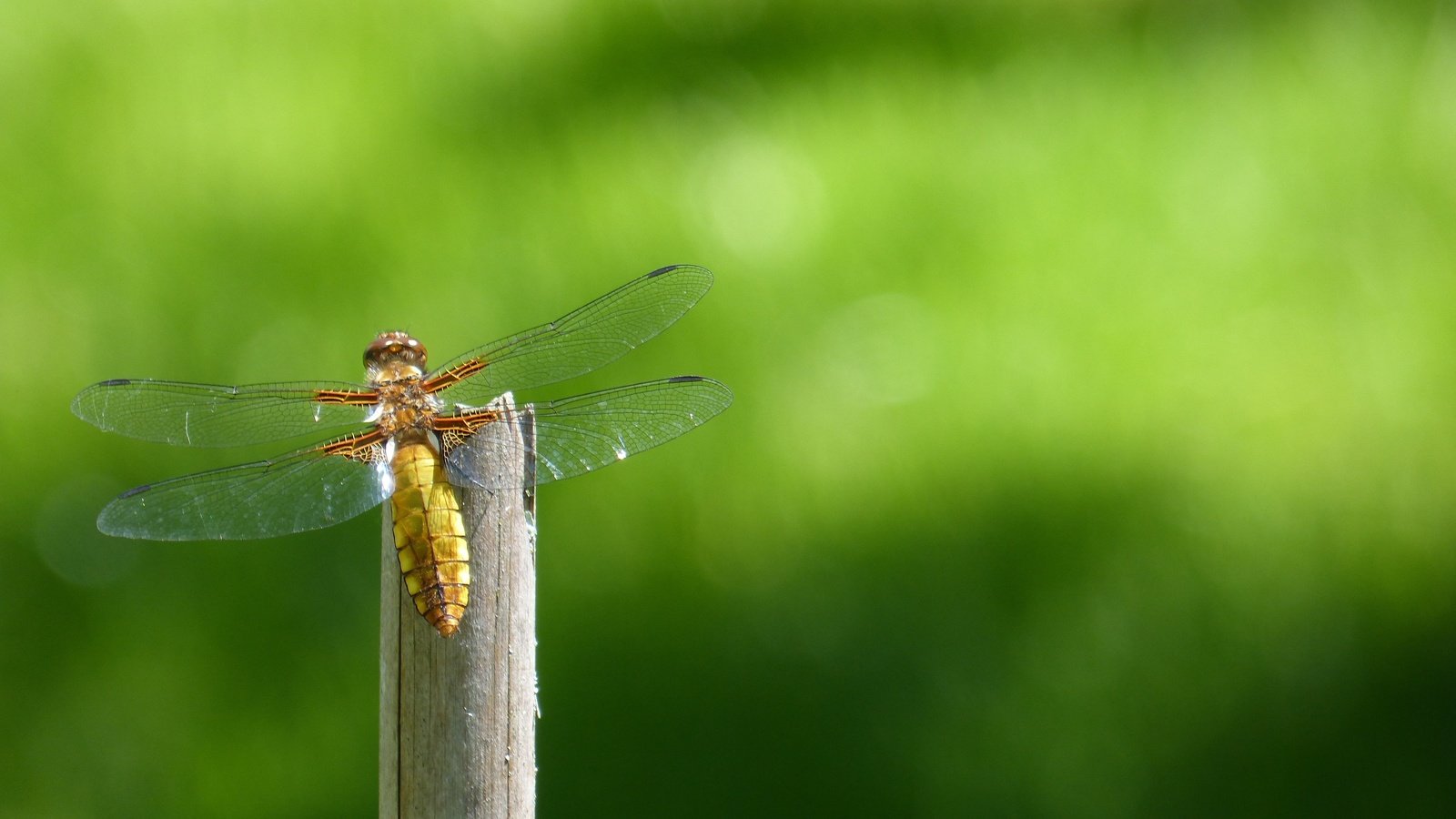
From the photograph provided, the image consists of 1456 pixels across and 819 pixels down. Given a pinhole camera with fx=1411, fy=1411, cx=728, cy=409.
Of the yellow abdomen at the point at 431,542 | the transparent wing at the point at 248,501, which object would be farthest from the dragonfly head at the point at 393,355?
the yellow abdomen at the point at 431,542

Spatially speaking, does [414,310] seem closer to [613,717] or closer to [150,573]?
[150,573]

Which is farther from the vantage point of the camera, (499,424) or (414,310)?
(414,310)

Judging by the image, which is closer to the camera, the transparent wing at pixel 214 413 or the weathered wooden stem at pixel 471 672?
the weathered wooden stem at pixel 471 672

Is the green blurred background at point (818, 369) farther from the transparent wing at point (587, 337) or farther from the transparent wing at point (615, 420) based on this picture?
the transparent wing at point (615, 420)

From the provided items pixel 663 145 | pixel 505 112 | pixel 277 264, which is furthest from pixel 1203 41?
pixel 277 264

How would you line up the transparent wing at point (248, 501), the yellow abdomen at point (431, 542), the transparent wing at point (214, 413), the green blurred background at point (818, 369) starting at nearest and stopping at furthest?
the yellow abdomen at point (431, 542)
the transparent wing at point (248, 501)
the transparent wing at point (214, 413)
the green blurred background at point (818, 369)

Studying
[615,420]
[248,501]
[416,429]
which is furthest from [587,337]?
[248,501]
